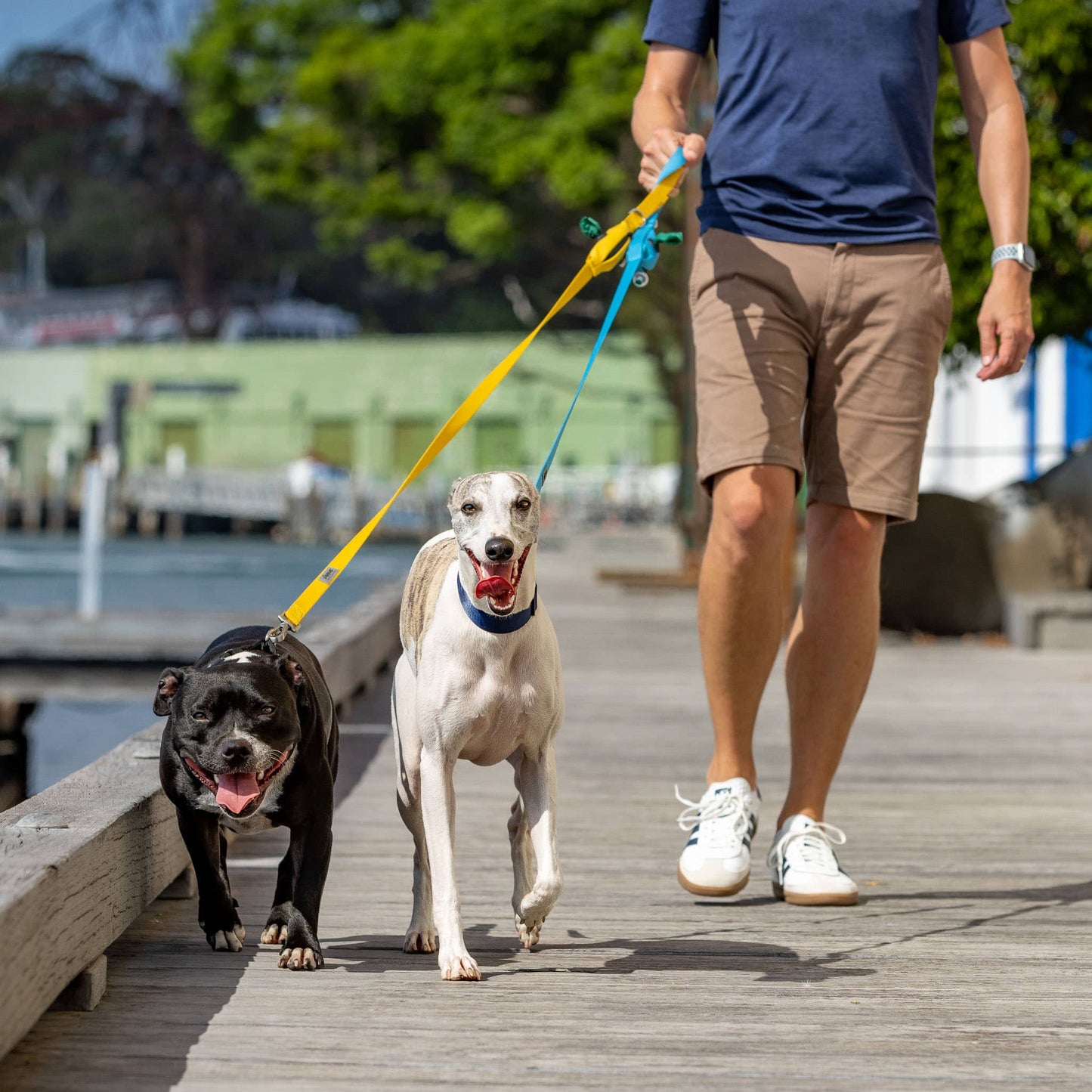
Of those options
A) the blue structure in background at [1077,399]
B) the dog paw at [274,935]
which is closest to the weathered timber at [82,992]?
the dog paw at [274,935]

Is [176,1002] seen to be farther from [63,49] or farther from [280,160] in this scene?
[63,49]

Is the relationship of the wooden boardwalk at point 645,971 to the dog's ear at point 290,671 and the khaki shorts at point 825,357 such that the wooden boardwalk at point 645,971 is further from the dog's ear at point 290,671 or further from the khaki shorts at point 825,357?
the khaki shorts at point 825,357

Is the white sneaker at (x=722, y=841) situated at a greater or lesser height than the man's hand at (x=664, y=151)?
lesser

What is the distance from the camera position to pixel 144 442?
5250cm

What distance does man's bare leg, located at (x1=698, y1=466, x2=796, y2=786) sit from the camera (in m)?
3.19

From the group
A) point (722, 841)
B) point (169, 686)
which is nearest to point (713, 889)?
point (722, 841)

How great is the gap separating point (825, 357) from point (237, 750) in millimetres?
1348

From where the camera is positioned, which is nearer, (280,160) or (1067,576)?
(1067,576)

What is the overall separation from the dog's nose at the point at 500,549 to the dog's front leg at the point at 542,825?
1.14ft

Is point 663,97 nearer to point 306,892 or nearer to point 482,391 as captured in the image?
point 482,391

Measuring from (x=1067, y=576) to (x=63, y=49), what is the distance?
2831 inches

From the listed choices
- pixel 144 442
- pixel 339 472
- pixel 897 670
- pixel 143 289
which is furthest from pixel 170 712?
pixel 143 289

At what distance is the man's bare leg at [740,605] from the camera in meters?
3.19

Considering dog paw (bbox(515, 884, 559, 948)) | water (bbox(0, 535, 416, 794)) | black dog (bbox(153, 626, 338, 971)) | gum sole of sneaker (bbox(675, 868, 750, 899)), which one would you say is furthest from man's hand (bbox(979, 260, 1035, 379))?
water (bbox(0, 535, 416, 794))
